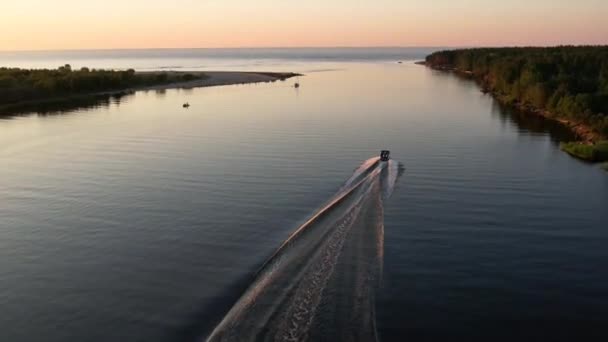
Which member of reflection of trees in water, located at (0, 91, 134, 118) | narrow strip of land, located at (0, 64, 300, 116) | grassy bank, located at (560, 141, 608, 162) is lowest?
grassy bank, located at (560, 141, 608, 162)

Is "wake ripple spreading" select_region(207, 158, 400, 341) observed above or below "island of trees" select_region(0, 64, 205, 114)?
below

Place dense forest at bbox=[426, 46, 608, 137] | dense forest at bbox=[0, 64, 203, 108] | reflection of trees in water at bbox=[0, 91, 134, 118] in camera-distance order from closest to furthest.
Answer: dense forest at bbox=[426, 46, 608, 137] → reflection of trees in water at bbox=[0, 91, 134, 118] → dense forest at bbox=[0, 64, 203, 108]

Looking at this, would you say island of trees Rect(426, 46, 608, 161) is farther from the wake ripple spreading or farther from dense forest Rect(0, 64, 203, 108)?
Result: dense forest Rect(0, 64, 203, 108)

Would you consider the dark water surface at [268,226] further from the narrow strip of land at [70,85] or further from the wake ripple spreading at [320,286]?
the narrow strip of land at [70,85]

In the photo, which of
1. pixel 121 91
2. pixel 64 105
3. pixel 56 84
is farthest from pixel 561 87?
pixel 56 84

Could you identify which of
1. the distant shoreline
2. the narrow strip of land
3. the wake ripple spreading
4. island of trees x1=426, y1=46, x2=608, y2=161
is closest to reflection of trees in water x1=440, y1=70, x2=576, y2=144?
island of trees x1=426, y1=46, x2=608, y2=161

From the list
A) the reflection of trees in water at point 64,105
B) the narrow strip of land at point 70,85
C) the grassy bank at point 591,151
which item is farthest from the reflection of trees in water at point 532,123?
the narrow strip of land at point 70,85

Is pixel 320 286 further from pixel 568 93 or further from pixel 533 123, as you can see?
pixel 568 93
